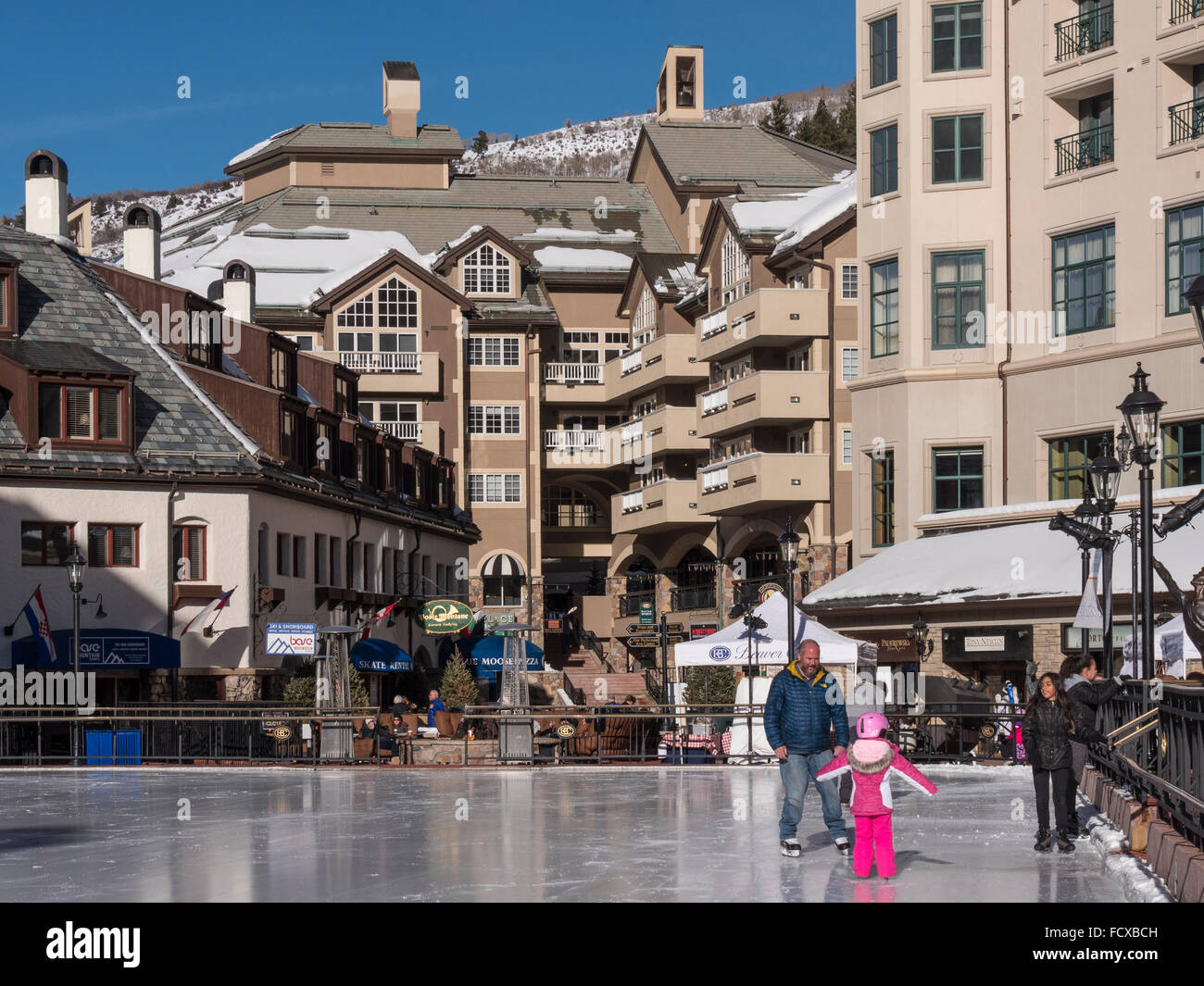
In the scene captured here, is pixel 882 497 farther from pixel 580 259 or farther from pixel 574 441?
pixel 580 259

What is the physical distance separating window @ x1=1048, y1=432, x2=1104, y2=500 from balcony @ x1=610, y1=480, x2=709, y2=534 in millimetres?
23793

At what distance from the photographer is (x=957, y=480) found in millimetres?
46812

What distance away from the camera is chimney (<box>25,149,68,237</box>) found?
47.0 meters

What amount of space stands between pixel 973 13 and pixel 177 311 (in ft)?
70.2

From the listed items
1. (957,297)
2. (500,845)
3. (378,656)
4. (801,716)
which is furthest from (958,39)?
(500,845)

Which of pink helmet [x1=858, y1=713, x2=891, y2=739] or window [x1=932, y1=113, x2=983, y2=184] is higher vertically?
window [x1=932, y1=113, x2=983, y2=184]

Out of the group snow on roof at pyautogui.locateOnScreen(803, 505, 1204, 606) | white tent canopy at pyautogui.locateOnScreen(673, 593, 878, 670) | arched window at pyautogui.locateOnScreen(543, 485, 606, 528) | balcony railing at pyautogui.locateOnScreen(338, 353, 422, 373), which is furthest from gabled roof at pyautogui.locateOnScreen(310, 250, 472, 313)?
white tent canopy at pyautogui.locateOnScreen(673, 593, 878, 670)

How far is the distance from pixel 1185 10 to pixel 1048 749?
101ft

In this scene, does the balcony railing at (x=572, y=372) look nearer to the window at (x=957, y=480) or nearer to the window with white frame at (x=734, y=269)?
the window with white frame at (x=734, y=269)

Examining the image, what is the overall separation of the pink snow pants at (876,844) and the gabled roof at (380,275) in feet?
193

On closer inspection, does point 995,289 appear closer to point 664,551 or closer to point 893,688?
point 893,688

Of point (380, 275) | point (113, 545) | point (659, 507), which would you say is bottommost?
point (113, 545)

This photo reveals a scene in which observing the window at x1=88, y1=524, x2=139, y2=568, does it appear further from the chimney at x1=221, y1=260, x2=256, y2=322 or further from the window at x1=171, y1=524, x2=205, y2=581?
the chimney at x1=221, y1=260, x2=256, y2=322

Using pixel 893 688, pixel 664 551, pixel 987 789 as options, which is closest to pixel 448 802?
pixel 987 789
